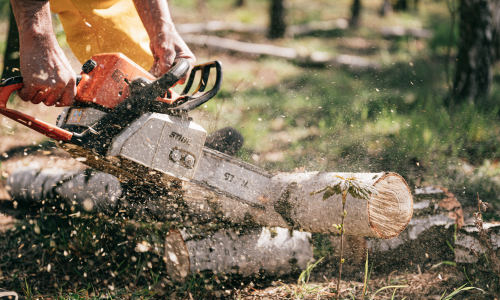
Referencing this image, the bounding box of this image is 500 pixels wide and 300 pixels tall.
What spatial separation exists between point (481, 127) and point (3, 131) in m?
5.31

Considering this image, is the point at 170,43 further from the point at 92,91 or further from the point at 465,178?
the point at 465,178

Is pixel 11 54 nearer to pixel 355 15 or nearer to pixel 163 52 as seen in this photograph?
pixel 163 52

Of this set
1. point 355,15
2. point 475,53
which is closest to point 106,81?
point 475,53

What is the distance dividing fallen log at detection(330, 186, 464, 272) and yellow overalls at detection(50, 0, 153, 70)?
2.05 meters

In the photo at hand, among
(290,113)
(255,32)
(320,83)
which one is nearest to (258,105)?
(290,113)

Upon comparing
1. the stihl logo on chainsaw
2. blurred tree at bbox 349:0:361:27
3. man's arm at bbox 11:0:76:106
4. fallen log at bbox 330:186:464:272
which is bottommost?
fallen log at bbox 330:186:464:272

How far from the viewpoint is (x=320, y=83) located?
6648mm

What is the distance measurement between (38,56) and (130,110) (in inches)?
18.4

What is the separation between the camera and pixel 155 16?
7.07 feet

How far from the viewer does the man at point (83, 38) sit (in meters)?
1.62

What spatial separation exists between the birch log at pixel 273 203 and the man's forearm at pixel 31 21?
38.3 inches

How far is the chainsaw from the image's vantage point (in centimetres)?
176

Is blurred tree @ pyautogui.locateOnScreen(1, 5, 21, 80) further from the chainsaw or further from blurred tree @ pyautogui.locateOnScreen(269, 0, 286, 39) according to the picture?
blurred tree @ pyautogui.locateOnScreen(269, 0, 286, 39)

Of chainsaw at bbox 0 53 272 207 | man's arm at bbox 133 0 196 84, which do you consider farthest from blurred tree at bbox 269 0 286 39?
chainsaw at bbox 0 53 272 207
